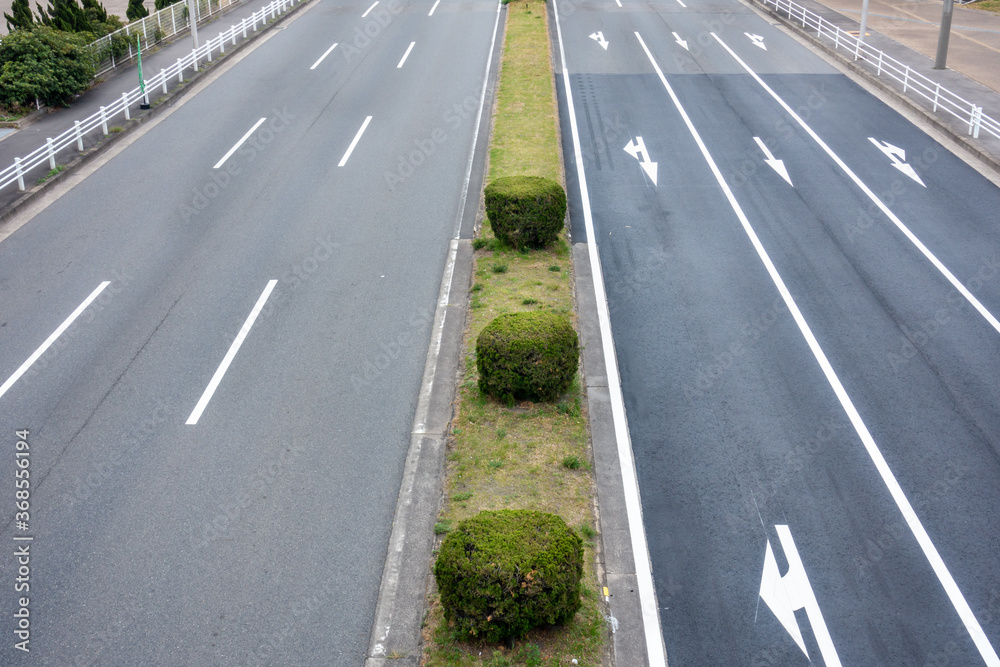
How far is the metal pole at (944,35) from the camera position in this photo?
27475 millimetres

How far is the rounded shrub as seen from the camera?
7.23 m

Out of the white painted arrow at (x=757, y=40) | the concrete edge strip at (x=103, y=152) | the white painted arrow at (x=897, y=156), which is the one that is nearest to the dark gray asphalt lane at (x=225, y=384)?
the concrete edge strip at (x=103, y=152)

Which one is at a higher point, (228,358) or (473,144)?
(473,144)

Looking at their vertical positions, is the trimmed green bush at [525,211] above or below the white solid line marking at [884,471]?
above

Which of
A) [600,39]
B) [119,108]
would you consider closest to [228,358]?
[119,108]

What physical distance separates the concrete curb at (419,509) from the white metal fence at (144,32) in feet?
65.7

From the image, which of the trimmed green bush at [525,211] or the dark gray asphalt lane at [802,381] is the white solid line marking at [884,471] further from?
the trimmed green bush at [525,211]

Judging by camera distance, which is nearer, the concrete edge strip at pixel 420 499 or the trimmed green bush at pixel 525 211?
the concrete edge strip at pixel 420 499

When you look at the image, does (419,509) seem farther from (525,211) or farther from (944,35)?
(944,35)

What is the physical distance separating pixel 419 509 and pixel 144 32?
27035 millimetres

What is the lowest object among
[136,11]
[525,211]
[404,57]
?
[525,211]

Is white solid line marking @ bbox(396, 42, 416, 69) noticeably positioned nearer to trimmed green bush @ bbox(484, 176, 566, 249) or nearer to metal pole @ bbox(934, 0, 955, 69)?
trimmed green bush @ bbox(484, 176, 566, 249)

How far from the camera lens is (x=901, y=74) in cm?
2747

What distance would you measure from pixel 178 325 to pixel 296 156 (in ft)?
28.6
